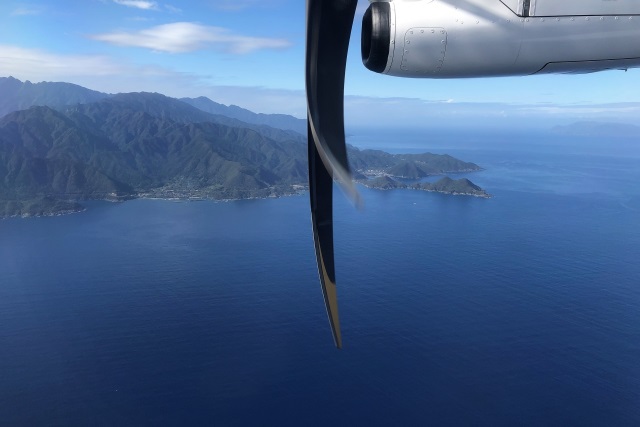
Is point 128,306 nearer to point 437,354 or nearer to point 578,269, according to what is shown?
point 437,354

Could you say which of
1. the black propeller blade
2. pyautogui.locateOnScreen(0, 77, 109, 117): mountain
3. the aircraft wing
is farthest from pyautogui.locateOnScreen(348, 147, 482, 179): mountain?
pyautogui.locateOnScreen(0, 77, 109, 117): mountain

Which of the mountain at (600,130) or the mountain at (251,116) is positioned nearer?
the mountain at (600,130)

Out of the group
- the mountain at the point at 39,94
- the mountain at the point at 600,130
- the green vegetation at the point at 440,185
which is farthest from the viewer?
the mountain at the point at 600,130

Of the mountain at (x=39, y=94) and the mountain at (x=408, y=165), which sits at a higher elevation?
the mountain at (x=39, y=94)

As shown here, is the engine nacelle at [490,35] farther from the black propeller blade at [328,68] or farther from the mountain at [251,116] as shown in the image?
the mountain at [251,116]

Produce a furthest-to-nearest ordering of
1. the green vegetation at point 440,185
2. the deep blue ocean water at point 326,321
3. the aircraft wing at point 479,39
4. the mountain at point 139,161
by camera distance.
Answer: the mountain at point 139,161 → the green vegetation at point 440,185 → the deep blue ocean water at point 326,321 → the aircraft wing at point 479,39

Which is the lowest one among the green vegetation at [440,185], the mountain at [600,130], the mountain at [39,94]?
the green vegetation at [440,185]

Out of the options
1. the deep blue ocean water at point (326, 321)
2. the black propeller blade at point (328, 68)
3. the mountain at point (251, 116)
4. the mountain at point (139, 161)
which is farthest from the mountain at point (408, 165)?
the black propeller blade at point (328, 68)
